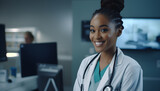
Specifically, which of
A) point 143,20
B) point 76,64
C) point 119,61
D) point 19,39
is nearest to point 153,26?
point 143,20

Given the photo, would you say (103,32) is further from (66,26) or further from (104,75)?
(66,26)

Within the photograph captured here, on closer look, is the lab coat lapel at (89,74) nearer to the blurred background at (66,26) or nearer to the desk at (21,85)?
the desk at (21,85)

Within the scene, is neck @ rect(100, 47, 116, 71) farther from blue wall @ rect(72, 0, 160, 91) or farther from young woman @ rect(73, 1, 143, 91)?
blue wall @ rect(72, 0, 160, 91)

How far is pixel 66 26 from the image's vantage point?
11.5 feet

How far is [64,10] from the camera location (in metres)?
3.52

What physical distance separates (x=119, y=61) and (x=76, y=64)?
188cm

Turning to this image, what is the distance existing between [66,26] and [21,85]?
2093 mm

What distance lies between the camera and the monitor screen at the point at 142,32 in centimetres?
229

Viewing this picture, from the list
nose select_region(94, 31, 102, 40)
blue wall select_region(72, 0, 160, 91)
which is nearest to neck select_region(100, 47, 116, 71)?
nose select_region(94, 31, 102, 40)

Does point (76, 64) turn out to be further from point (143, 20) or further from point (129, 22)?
point (143, 20)

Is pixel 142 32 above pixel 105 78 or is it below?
above

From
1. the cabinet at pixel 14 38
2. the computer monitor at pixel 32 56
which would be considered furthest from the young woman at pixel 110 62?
the cabinet at pixel 14 38

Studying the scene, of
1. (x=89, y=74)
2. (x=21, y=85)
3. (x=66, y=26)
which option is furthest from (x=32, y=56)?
(x=66, y=26)

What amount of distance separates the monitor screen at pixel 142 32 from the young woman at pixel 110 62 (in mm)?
1557
